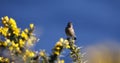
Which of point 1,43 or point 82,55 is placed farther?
point 82,55

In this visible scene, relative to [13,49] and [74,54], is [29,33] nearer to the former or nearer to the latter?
[13,49]

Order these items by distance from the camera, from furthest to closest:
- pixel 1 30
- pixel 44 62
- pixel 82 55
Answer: pixel 82 55
pixel 1 30
pixel 44 62

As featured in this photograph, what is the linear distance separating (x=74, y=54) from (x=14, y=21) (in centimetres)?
208

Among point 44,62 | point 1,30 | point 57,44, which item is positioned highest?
point 1,30

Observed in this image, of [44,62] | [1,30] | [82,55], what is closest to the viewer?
[44,62]

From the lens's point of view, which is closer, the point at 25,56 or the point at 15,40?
the point at 25,56

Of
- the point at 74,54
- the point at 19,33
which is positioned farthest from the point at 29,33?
the point at 74,54

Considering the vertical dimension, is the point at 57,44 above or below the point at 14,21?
below

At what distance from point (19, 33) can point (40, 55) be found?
0.92 meters

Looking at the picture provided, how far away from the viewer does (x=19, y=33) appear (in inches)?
292

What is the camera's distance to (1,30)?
283 inches

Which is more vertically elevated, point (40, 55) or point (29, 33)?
point (29, 33)

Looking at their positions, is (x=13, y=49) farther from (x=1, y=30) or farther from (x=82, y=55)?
(x=82, y=55)

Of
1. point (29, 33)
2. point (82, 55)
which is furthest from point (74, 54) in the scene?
point (29, 33)
